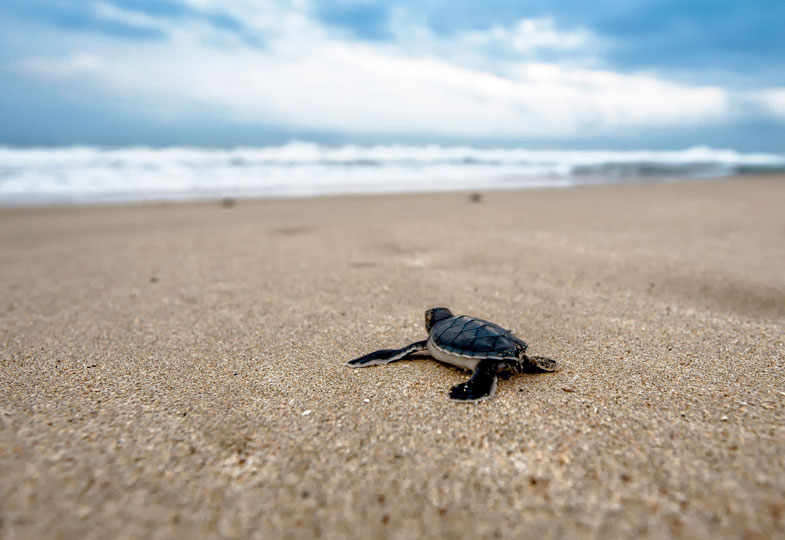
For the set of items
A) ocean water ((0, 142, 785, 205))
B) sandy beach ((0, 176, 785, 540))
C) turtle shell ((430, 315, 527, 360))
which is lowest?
sandy beach ((0, 176, 785, 540))

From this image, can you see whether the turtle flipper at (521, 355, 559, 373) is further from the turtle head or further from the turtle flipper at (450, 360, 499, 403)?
the turtle head

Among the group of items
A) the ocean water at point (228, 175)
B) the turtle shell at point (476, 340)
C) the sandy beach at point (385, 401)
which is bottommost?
the sandy beach at point (385, 401)

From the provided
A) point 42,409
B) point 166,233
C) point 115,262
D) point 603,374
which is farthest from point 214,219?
point 603,374

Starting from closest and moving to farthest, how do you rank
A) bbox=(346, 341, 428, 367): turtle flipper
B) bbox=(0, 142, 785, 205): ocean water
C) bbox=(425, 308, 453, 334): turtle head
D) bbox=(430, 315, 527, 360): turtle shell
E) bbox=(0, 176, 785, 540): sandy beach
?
bbox=(0, 176, 785, 540): sandy beach < bbox=(430, 315, 527, 360): turtle shell < bbox=(346, 341, 428, 367): turtle flipper < bbox=(425, 308, 453, 334): turtle head < bbox=(0, 142, 785, 205): ocean water

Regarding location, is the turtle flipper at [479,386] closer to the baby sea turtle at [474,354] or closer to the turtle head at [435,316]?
the baby sea turtle at [474,354]

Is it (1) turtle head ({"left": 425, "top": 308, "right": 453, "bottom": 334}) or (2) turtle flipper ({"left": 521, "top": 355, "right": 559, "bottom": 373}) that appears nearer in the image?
(2) turtle flipper ({"left": 521, "top": 355, "right": 559, "bottom": 373})

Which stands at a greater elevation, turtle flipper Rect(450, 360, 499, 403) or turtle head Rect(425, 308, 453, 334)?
turtle head Rect(425, 308, 453, 334)

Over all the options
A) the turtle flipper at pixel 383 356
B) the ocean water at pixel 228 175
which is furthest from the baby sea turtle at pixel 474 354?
the ocean water at pixel 228 175

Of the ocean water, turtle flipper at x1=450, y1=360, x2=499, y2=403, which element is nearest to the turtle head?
turtle flipper at x1=450, y1=360, x2=499, y2=403

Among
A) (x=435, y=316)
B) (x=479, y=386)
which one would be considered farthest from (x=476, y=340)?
(x=435, y=316)
